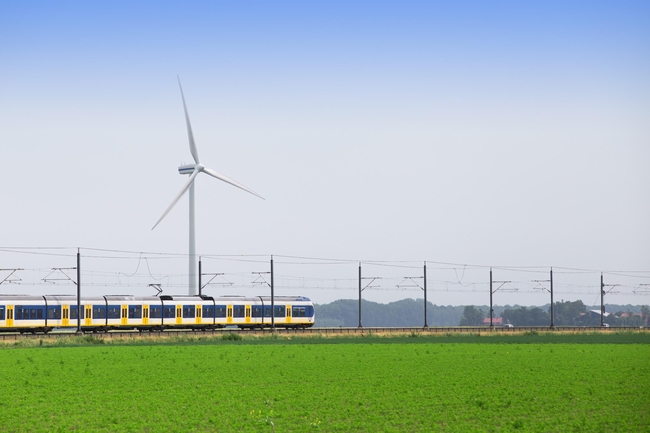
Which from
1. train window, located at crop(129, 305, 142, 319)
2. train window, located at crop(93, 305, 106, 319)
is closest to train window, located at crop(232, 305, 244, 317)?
train window, located at crop(129, 305, 142, 319)

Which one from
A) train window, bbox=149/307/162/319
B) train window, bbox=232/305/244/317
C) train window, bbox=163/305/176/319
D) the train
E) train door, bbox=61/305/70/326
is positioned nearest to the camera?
the train

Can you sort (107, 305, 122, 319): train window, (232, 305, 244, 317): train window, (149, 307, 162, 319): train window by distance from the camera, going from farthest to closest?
1. (232, 305, 244, 317): train window
2. (149, 307, 162, 319): train window
3. (107, 305, 122, 319): train window

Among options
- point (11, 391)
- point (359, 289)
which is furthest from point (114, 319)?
point (11, 391)

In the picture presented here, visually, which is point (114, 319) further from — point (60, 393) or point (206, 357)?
point (60, 393)

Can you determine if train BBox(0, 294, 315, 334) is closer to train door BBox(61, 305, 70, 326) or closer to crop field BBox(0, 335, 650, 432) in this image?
train door BBox(61, 305, 70, 326)

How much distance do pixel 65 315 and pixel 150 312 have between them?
8484mm

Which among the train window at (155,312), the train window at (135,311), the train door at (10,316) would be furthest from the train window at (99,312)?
the train door at (10,316)

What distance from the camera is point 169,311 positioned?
85312 mm

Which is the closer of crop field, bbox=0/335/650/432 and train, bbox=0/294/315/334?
crop field, bbox=0/335/650/432

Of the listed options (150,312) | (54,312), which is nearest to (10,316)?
(54,312)

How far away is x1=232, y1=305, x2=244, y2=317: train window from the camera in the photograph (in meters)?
90.0

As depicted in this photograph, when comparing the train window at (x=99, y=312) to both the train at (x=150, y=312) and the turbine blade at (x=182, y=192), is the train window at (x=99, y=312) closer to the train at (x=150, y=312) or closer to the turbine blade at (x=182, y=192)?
the train at (x=150, y=312)

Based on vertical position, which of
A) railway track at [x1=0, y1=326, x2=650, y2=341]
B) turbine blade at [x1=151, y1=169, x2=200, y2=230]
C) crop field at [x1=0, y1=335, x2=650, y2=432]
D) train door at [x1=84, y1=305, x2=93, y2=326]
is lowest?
railway track at [x1=0, y1=326, x2=650, y2=341]

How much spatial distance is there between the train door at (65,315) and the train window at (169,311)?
9.74 m
